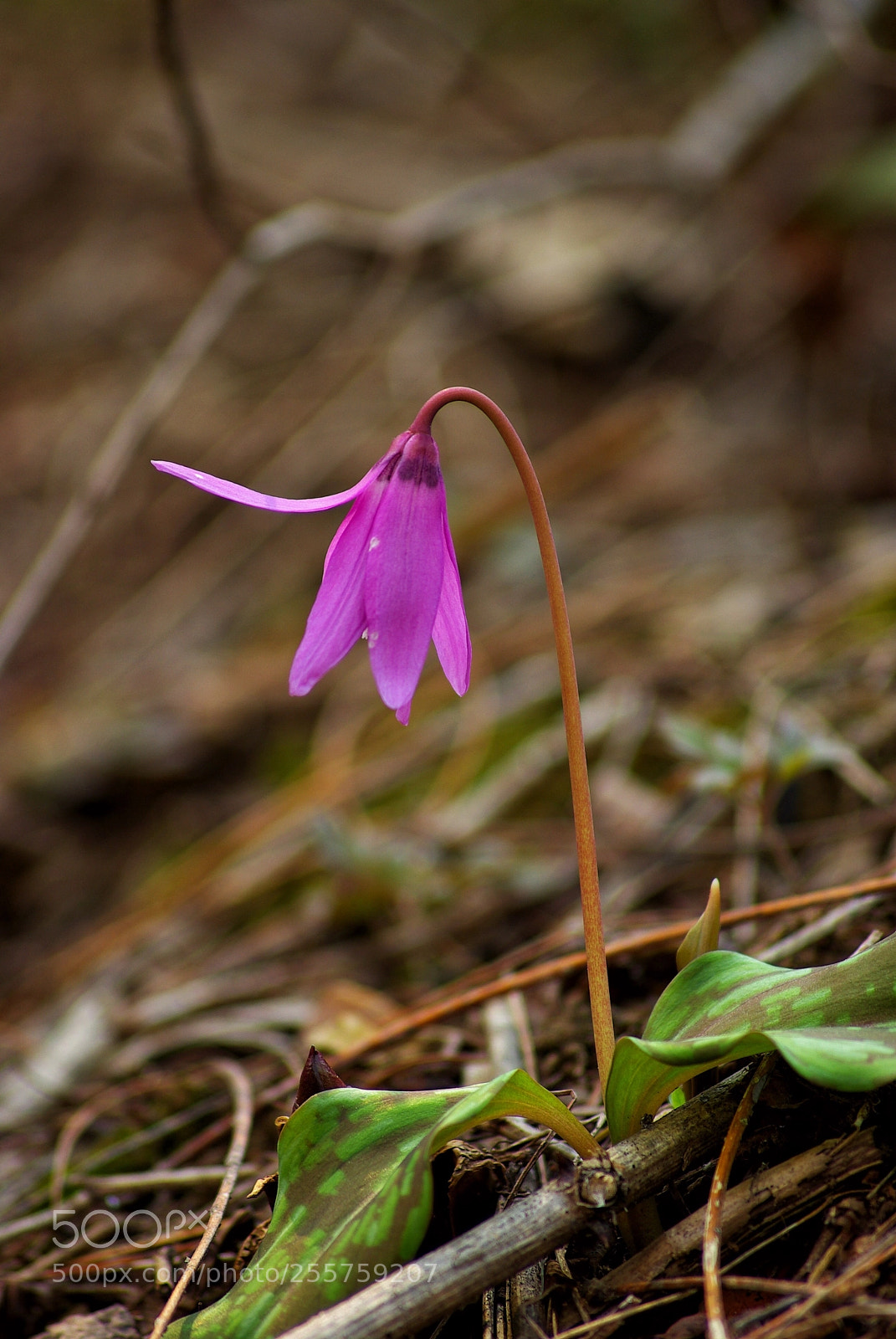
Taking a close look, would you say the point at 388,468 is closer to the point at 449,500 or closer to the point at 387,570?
the point at 387,570

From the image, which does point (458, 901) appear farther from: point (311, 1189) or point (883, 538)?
point (883, 538)

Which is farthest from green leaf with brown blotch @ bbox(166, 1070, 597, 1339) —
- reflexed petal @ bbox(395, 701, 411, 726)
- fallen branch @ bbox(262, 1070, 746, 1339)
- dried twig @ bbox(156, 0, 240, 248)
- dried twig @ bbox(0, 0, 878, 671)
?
dried twig @ bbox(156, 0, 240, 248)

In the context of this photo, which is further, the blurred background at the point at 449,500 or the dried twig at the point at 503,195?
the dried twig at the point at 503,195

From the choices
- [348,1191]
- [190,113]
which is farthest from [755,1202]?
[190,113]

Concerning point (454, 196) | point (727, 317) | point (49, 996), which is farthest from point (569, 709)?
point (727, 317)

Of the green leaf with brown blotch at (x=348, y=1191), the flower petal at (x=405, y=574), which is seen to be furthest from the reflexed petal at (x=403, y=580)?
the green leaf with brown blotch at (x=348, y=1191)

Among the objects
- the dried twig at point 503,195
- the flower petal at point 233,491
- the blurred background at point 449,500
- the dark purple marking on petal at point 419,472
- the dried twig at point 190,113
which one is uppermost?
the dried twig at point 190,113

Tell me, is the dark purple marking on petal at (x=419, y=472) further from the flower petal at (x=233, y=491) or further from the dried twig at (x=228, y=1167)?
the dried twig at (x=228, y=1167)
